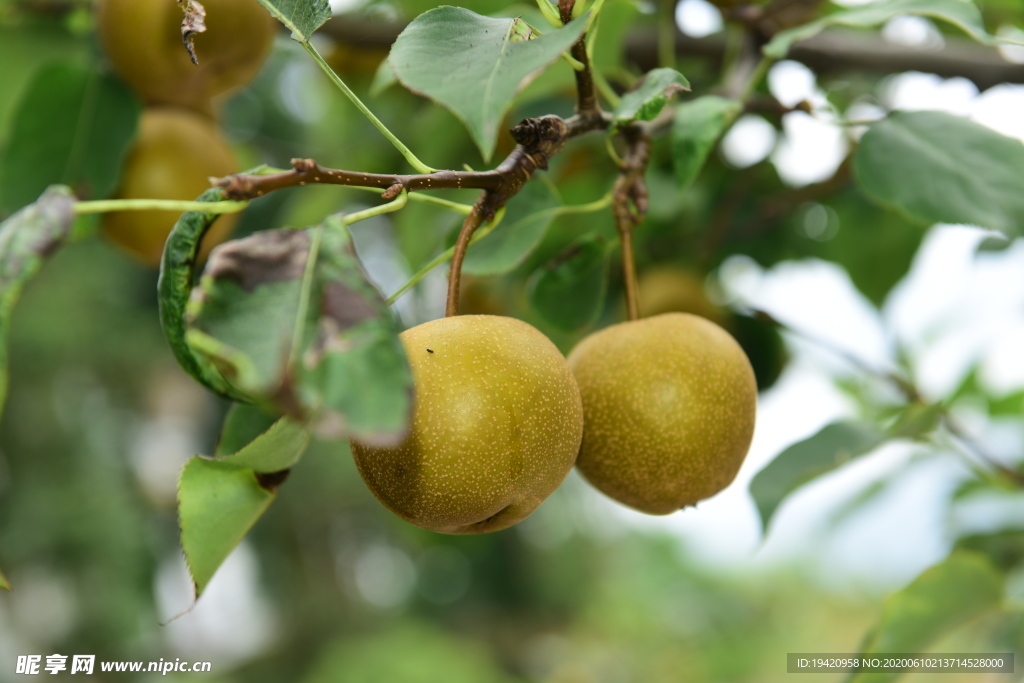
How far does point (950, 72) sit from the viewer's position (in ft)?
2.02

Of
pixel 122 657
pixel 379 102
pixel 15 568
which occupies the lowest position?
pixel 122 657

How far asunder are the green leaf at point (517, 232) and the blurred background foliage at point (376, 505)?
16 centimetres

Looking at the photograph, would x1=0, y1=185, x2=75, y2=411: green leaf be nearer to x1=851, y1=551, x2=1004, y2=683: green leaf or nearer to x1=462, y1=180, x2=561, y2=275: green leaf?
x1=462, y1=180, x2=561, y2=275: green leaf

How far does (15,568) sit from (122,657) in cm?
52

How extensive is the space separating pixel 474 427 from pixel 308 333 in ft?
0.30

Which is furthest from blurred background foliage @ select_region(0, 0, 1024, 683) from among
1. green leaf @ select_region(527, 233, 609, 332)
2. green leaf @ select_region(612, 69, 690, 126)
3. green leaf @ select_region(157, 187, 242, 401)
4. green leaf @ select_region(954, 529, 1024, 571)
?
green leaf @ select_region(157, 187, 242, 401)

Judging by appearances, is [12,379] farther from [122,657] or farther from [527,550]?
[527,550]

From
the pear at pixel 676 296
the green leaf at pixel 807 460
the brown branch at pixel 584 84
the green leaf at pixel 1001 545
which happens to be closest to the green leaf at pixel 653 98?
the brown branch at pixel 584 84

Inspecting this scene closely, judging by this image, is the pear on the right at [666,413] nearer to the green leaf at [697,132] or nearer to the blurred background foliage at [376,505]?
the green leaf at [697,132]

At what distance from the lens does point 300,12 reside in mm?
310

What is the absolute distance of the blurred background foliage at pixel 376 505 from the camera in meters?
0.74

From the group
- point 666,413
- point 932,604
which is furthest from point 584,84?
point 932,604

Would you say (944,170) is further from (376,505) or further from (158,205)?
(376,505)

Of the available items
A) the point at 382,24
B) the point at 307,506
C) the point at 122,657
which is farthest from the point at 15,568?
the point at 382,24
